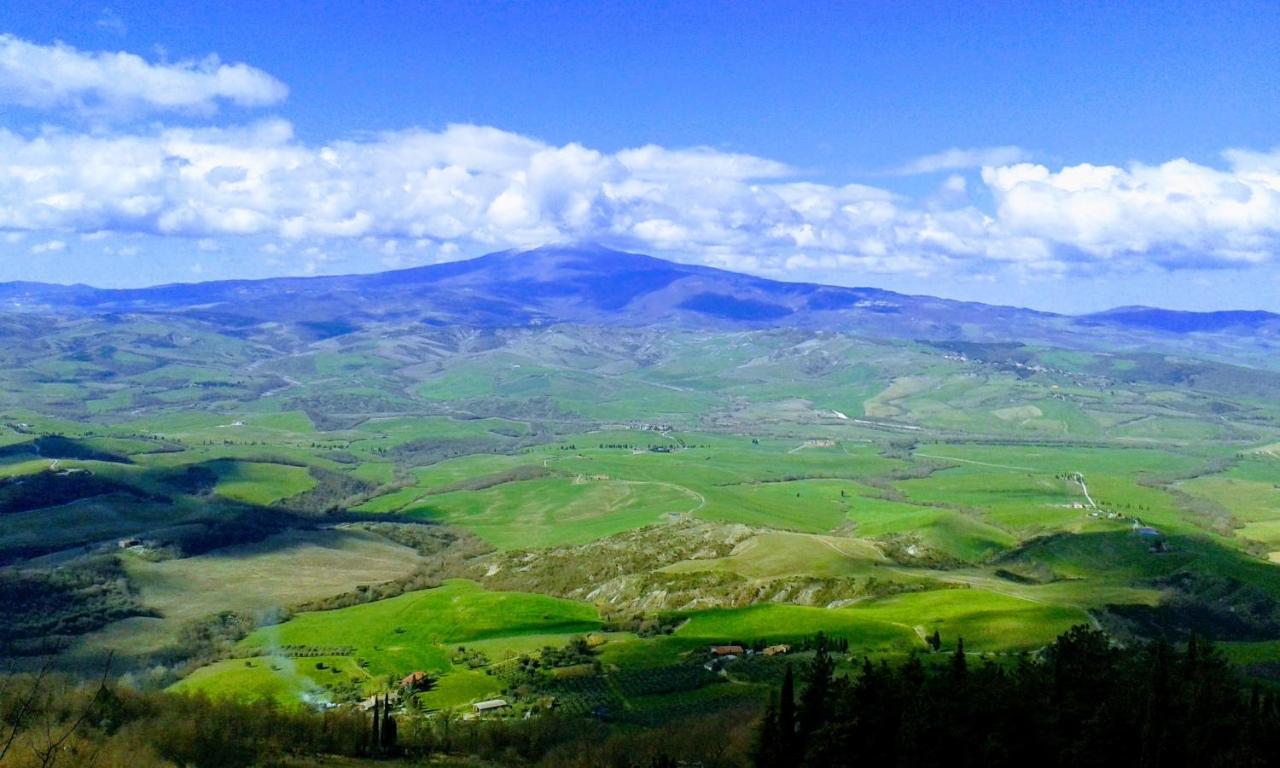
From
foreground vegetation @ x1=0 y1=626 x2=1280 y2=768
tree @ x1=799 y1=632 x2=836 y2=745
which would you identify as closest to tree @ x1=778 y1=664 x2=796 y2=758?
foreground vegetation @ x1=0 y1=626 x2=1280 y2=768

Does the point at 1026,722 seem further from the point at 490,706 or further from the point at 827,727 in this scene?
the point at 490,706

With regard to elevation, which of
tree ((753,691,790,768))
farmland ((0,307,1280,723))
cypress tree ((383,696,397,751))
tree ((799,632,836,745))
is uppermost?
tree ((799,632,836,745))

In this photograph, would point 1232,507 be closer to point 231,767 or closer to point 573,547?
point 573,547

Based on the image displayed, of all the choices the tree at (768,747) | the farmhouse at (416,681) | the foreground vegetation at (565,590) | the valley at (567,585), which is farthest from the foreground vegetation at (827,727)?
the farmhouse at (416,681)

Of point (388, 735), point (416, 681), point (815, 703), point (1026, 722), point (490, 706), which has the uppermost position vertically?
point (1026, 722)

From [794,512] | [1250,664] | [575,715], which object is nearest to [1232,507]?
[794,512]

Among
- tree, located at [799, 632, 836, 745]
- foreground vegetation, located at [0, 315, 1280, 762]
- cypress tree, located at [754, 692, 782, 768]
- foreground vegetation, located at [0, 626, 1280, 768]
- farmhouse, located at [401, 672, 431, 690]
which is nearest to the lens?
foreground vegetation, located at [0, 626, 1280, 768]

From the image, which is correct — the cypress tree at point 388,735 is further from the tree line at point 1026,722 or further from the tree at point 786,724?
the tree at point 786,724

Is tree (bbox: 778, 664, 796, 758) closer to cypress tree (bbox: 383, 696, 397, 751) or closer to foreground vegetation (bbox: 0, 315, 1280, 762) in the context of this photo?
foreground vegetation (bbox: 0, 315, 1280, 762)

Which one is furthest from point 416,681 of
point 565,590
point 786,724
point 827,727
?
point 827,727
